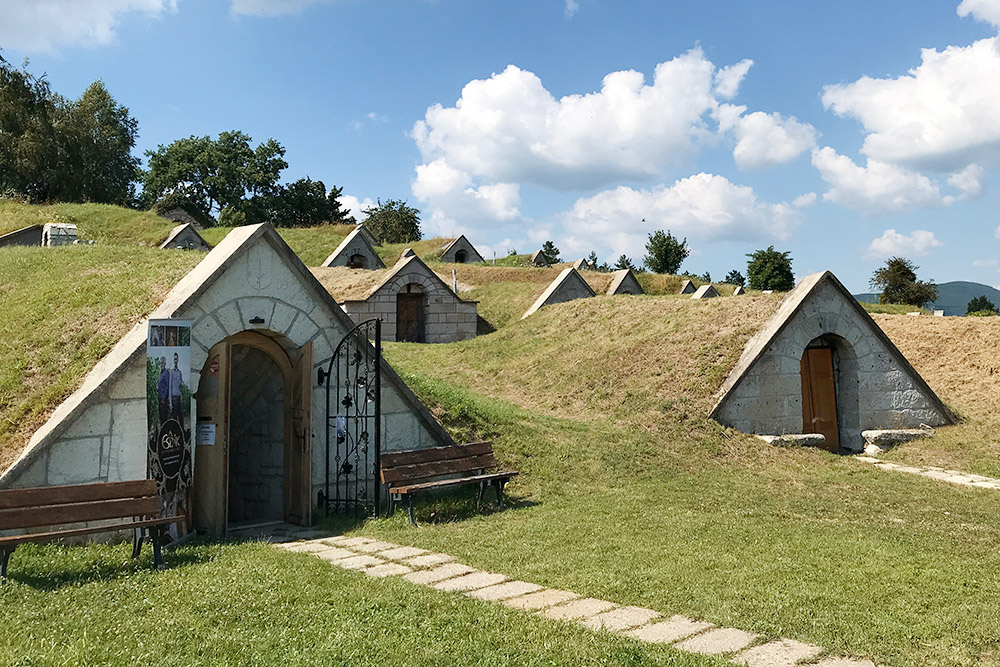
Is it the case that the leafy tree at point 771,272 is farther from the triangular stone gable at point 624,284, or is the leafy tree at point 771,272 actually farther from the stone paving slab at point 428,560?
the stone paving slab at point 428,560

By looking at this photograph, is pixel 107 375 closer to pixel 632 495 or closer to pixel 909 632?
pixel 632 495

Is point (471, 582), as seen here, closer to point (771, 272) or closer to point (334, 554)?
point (334, 554)

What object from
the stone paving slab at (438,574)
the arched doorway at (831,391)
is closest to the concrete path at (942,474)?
the arched doorway at (831,391)

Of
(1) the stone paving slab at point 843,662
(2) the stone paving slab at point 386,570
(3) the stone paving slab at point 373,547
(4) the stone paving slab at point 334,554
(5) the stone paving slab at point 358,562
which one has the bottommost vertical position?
(1) the stone paving slab at point 843,662

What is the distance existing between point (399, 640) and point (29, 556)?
4.21m

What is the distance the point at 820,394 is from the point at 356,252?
29.3m

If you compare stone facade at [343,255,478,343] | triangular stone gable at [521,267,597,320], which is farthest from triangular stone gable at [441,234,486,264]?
stone facade at [343,255,478,343]

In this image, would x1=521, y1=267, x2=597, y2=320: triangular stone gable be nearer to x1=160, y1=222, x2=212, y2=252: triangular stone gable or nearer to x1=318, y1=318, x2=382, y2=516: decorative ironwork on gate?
x1=160, y1=222, x2=212, y2=252: triangular stone gable

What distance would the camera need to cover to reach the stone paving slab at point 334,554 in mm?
7540

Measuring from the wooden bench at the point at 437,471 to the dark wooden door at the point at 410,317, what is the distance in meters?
18.0

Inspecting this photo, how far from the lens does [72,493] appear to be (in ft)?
22.3

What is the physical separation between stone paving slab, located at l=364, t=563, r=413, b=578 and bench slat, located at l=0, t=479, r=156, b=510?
219 centimetres

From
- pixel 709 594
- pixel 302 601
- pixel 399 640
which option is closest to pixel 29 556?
pixel 302 601

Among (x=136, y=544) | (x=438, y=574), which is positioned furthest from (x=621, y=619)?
(x=136, y=544)
